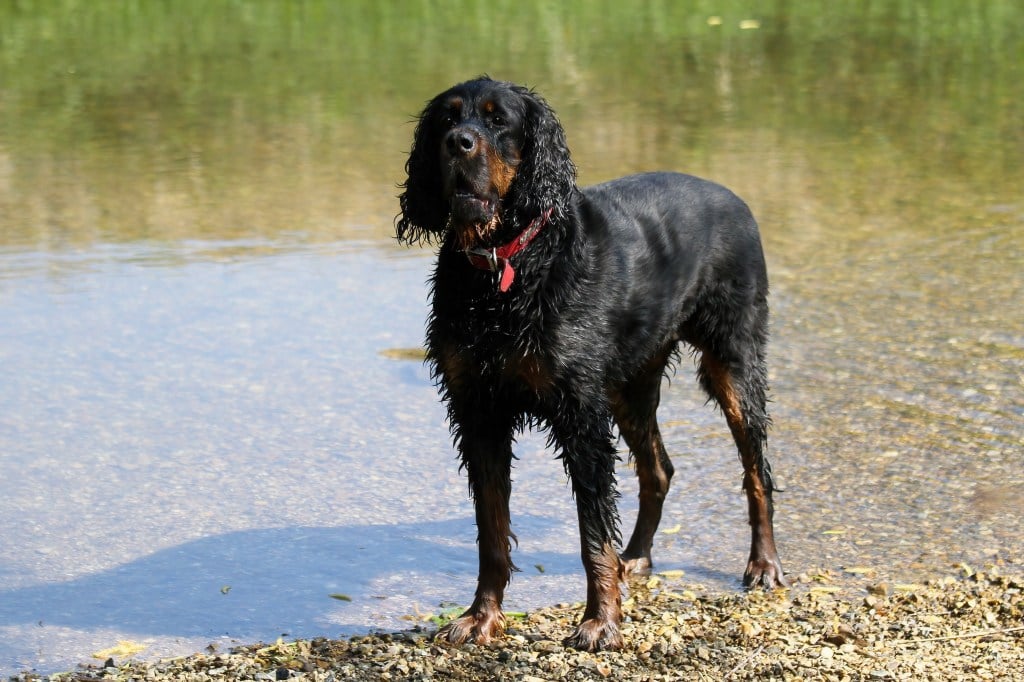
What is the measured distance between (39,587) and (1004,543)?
3.81 meters

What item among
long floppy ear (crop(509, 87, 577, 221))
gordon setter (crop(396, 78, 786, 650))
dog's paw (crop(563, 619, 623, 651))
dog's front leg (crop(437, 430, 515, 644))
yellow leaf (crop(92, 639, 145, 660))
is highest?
long floppy ear (crop(509, 87, 577, 221))

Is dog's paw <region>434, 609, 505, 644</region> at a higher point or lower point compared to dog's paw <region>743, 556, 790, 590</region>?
higher

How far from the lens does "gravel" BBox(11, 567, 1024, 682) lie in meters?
4.50

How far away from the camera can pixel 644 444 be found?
5.65 meters

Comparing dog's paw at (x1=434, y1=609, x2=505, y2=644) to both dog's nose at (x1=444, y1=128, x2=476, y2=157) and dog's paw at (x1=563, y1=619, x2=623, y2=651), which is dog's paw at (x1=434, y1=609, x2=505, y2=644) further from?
dog's nose at (x1=444, y1=128, x2=476, y2=157)

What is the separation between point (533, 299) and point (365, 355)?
3368mm

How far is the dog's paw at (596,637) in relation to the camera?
4781 mm

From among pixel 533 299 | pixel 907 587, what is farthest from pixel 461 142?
pixel 907 587

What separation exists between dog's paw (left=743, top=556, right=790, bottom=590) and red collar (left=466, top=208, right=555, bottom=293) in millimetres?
1568

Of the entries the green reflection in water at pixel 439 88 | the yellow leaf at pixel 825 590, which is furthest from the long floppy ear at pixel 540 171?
the green reflection in water at pixel 439 88

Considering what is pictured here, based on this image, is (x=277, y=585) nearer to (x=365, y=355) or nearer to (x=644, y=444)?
(x=644, y=444)

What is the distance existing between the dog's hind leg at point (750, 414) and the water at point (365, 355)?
194 millimetres

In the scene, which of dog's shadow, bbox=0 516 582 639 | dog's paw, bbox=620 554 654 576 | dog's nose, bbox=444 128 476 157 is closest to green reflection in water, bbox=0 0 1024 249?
dog's shadow, bbox=0 516 582 639

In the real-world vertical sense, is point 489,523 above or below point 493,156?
below
